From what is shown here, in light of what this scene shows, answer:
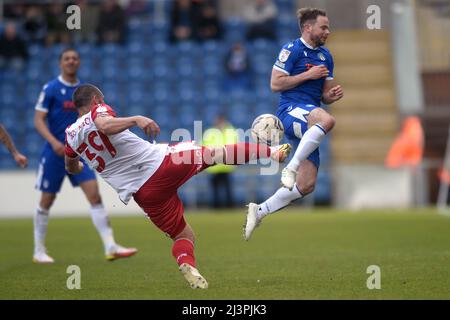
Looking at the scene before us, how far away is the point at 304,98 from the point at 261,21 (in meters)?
15.8

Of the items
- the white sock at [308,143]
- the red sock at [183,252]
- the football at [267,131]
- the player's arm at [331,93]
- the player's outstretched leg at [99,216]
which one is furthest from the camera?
the player's outstretched leg at [99,216]

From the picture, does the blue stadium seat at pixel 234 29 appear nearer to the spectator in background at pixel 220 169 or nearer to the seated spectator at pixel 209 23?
the seated spectator at pixel 209 23

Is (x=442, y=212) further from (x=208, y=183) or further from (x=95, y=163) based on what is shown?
(x=95, y=163)

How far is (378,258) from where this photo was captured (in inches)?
412

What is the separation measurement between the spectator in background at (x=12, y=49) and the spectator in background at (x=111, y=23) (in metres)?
2.10

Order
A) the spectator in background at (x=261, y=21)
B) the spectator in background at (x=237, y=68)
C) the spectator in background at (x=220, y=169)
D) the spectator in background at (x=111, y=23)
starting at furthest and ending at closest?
the spectator in background at (x=261, y=21) → the spectator in background at (x=237, y=68) → the spectator in background at (x=111, y=23) → the spectator in background at (x=220, y=169)

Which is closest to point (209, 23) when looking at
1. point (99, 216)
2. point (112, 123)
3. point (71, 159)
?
point (99, 216)

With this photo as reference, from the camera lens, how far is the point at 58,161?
37.0 ft

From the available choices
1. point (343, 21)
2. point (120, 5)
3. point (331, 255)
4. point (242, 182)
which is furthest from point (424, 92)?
point (331, 255)

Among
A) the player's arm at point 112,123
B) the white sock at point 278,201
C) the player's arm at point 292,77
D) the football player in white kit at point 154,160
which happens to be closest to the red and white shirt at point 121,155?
the football player in white kit at point 154,160

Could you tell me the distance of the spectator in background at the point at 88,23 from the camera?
80.0ft

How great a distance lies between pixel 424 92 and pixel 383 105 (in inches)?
48.0

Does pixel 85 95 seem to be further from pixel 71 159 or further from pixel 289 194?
pixel 289 194

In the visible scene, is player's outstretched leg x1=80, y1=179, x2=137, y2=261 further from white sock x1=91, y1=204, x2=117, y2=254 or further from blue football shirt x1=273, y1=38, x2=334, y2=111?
blue football shirt x1=273, y1=38, x2=334, y2=111
